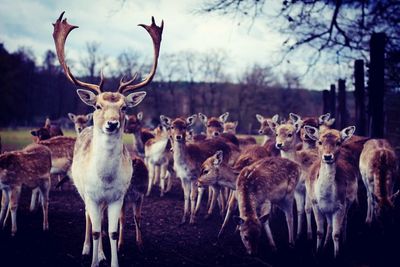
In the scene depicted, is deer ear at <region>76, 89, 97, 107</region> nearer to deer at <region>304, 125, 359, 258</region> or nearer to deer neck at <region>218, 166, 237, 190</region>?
deer neck at <region>218, 166, 237, 190</region>

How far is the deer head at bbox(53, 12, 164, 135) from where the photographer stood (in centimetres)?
432

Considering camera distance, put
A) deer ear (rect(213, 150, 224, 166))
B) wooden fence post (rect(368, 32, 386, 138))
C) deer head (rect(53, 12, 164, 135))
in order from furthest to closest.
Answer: wooden fence post (rect(368, 32, 386, 138)), deer ear (rect(213, 150, 224, 166)), deer head (rect(53, 12, 164, 135))

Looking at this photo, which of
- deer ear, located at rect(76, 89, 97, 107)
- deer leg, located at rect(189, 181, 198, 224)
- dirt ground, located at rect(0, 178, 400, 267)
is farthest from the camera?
deer leg, located at rect(189, 181, 198, 224)

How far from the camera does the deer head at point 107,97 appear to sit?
14.2ft

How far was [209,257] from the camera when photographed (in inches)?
208

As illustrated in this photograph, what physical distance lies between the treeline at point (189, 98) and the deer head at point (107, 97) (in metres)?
37.0

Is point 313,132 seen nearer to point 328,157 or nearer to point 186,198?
point 328,157

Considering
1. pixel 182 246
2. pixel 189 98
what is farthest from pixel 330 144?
pixel 189 98

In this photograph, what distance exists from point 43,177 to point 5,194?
0.65 metres

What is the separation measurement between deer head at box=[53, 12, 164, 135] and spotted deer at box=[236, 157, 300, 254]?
203cm

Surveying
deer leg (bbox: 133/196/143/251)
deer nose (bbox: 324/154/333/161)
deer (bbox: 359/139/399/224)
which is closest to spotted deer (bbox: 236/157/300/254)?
deer nose (bbox: 324/154/333/161)

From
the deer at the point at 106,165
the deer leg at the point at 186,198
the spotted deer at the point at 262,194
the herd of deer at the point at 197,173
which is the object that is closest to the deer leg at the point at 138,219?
the herd of deer at the point at 197,173

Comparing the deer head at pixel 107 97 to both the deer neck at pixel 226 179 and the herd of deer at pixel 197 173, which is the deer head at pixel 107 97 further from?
the deer neck at pixel 226 179

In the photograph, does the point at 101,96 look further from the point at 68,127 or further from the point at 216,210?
the point at 68,127
